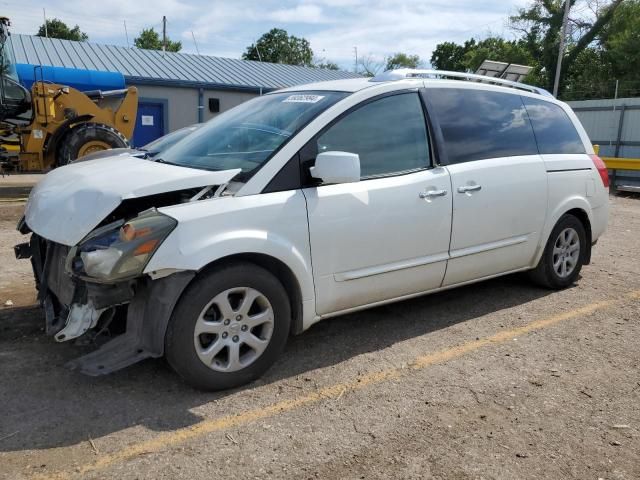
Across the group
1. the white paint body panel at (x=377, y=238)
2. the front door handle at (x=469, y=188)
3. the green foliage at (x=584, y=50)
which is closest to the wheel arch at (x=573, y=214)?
the front door handle at (x=469, y=188)

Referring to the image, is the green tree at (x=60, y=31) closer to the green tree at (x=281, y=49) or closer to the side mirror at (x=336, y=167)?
the green tree at (x=281, y=49)

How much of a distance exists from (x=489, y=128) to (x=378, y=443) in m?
2.89

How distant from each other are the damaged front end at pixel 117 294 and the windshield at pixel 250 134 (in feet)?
2.57

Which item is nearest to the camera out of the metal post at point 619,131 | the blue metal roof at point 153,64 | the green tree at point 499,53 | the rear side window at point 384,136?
the rear side window at point 384,136

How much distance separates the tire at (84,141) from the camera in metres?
12.5

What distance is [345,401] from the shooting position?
3.41 meters

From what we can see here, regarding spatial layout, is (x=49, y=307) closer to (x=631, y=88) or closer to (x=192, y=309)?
(x=192, y=309)

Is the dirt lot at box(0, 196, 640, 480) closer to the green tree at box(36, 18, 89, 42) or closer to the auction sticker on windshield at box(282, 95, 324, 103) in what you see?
the auction sticker on windshield at box(282, 95, 324, 103)

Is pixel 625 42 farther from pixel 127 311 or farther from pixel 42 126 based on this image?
pixel 127 311

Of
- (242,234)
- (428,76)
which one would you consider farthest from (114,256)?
(428,76)

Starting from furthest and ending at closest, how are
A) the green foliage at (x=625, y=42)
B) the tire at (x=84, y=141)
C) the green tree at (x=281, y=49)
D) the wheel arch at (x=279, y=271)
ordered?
the green tree at (x=281, y=49)
the green foliage at (x=625, y=42)
the tire at (x=84, y=141)
the wheel arch at (x=279, y=271)

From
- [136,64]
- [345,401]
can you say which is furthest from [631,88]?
[345,401]

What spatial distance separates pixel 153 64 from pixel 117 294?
21882mm

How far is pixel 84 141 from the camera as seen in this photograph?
12.6 m
